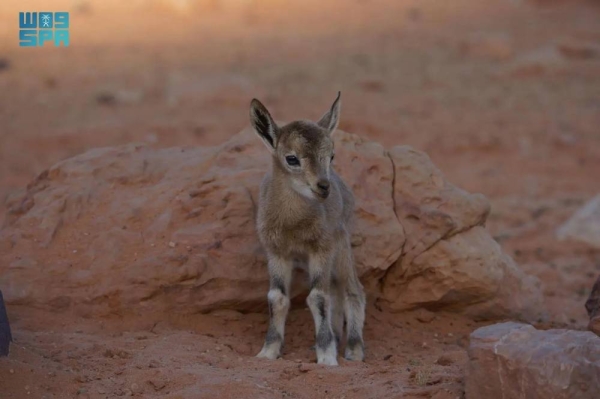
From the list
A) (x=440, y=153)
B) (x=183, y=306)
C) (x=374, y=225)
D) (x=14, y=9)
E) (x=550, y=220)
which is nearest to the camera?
(x=183, y=306)

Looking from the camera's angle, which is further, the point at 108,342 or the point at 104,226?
the point at 104,226

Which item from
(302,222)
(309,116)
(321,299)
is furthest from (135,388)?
(309,116)

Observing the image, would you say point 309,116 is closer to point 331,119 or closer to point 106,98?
point 106,98

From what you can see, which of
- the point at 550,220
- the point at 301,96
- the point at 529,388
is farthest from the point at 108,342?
the point at 301,96

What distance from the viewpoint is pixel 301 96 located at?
18.2m

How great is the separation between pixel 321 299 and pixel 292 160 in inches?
46.3

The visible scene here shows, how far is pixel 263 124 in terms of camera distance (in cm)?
715

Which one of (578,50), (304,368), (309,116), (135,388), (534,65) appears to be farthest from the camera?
(578,50)

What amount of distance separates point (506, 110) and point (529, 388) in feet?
45.6

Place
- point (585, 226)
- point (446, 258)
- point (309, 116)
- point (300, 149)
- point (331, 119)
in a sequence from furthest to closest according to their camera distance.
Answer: point (309, 116) < point (585, 226) < point (446, 258) < point (331, 119) < point (300, 149)

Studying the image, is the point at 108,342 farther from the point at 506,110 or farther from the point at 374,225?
the point at 506,110

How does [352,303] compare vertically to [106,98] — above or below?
above

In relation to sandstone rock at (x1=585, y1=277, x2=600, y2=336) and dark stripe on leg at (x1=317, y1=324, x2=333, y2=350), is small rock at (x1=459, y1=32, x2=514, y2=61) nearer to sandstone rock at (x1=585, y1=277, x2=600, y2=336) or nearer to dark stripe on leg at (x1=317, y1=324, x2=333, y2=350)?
sandstone rock at (x1=585, y1=277, x2=600, y2=336)

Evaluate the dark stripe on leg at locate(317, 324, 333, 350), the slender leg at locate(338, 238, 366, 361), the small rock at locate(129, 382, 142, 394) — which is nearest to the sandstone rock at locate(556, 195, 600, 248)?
the slender leg at locate(338, 238, 366, 361)
